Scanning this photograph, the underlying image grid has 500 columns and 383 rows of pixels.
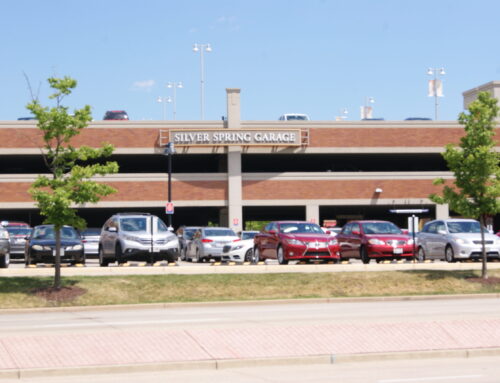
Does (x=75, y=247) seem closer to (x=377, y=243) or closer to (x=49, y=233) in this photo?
(x=49, y=233)


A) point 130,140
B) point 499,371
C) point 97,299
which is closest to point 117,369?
point 499,371

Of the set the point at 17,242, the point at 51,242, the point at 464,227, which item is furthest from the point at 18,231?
the point at 464,227

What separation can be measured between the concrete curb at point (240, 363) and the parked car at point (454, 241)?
1698cm

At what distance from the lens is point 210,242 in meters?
33.6

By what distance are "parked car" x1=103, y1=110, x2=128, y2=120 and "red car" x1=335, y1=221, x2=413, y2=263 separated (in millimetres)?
31967

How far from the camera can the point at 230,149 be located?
189 feet

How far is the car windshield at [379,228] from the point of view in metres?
29.8

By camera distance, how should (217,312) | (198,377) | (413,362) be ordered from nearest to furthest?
(198,377), (413,362), (217,312)

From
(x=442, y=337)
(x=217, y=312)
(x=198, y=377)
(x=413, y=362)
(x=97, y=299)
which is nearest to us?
(x=198, y=377)

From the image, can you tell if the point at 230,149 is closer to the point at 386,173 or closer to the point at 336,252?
the point at 386,173

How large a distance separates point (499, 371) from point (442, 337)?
1.77 m

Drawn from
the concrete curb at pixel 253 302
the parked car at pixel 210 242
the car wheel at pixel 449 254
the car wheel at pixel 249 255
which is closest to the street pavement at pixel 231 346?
the concrete curb at pixel 253 302

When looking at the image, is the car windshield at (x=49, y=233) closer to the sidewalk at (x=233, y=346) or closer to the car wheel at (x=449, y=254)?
the car wheel at (x=449, y=254)

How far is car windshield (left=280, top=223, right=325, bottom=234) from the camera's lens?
1125 inches
